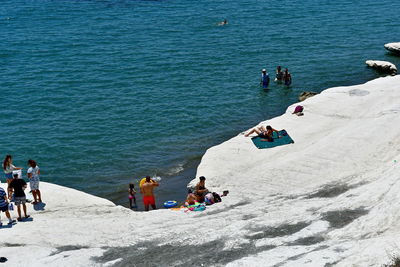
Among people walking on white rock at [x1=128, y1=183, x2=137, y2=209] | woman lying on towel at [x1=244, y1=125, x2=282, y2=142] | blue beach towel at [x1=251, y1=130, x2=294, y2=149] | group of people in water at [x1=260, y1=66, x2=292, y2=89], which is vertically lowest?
people walking on white rock at [x1=128, y1=183, x2=137, y2=209]

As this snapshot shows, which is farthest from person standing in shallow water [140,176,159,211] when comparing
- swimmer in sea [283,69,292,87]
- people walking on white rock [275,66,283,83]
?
people walking on white rock [275,66,283,83]

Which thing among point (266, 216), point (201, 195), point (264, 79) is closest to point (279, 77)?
point (264, 79)

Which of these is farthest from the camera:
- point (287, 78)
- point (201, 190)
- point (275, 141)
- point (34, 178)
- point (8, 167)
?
point (287, 78)

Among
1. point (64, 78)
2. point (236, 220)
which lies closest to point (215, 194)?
point (236, 220)

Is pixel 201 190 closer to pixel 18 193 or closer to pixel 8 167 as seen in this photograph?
pixel 18 193

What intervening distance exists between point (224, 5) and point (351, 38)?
72.0 feet

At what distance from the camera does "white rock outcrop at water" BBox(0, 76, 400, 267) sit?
73.2 ft

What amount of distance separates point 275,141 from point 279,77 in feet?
57.7

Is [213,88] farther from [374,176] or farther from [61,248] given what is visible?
[61,248]

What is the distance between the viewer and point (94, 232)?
85.7 feet

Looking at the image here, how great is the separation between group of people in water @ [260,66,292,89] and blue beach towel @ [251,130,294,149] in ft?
47.8

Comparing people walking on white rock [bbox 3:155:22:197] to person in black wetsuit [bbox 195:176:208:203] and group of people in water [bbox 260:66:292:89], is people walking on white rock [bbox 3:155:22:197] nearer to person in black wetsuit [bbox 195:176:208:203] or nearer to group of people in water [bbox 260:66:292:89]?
person in black wetsuit [bbox 195:176:208:203]

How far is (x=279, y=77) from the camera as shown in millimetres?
52906

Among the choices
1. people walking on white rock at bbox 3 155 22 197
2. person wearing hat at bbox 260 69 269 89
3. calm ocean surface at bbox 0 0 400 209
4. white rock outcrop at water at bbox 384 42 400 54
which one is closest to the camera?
people walking on white rock at bbox 3 155 22 197
